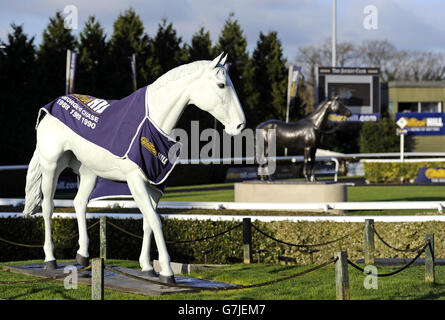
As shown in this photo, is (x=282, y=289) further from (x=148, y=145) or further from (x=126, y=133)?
(x=126, y=133)

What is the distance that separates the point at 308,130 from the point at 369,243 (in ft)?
24.7

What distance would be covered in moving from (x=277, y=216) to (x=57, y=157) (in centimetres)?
452

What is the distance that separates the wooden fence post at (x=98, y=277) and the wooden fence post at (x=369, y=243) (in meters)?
5.08

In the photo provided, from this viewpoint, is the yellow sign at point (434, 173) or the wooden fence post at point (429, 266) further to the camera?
the yellow sign at point (434, 173)

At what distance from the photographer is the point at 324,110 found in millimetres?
17219

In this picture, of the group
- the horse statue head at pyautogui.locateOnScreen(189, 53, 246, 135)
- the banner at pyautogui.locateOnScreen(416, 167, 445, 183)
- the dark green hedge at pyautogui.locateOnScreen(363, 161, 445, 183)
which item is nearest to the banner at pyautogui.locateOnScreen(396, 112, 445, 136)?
the dark green hedge at pyautogui.locateOnScreen(363, 161, 445, 183)

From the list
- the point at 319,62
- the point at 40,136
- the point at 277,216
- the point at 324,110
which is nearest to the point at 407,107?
the point at 319,62

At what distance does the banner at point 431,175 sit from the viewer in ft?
92.9

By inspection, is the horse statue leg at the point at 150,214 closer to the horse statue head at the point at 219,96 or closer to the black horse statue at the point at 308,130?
the horse statue head at the point at 219,96

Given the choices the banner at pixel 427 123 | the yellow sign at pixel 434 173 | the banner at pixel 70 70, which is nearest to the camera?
the banner at pixel 70 70

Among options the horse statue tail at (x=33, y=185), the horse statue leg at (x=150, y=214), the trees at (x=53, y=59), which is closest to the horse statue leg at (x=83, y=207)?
the horse statue tail at (x=33, y=185)

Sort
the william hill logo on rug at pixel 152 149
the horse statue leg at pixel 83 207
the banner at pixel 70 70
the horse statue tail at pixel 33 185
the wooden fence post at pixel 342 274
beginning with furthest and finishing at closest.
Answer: the banner at pixel 70 70 < the horse statue tail at pixel 33 185 < the horse statue leg at pixel 83 207 < the william hill logo on rug at pixel 152 149 < the wooden fence post at pixel 342 274

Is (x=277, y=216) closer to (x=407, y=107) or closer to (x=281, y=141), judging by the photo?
(x=281, y=141)

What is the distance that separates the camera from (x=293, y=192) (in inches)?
656
